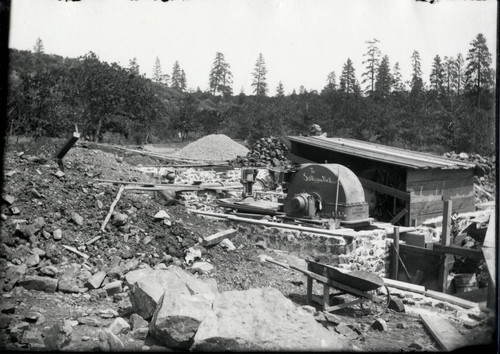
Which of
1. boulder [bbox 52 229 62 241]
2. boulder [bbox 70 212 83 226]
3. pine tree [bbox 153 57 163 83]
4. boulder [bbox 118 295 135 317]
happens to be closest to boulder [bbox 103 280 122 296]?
boulder [bbox 118 295 135 317]

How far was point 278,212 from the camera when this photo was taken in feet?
44.6

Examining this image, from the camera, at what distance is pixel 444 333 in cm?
708

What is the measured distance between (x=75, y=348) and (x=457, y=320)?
6.39m

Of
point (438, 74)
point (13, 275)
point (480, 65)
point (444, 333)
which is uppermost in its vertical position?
point (438, 74)

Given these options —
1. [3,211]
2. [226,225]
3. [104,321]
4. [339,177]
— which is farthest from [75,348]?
[339,177]

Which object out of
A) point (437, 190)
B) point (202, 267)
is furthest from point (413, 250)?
point (202, 267)

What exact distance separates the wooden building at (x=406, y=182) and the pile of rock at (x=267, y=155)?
7.56 metres

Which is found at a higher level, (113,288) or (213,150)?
(213,150)

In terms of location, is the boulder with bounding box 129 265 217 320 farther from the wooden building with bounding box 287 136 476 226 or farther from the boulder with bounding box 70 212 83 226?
the wooden building with bounding box 287 136 476 226

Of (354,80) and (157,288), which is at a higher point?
(354,80)

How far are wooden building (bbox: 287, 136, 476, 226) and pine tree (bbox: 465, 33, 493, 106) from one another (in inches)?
124

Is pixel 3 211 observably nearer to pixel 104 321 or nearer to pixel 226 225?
pixel 104 321

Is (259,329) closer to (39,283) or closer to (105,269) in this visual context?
(39,283)

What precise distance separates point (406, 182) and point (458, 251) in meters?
3.92
